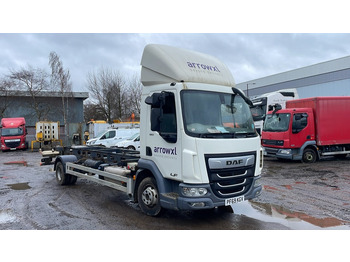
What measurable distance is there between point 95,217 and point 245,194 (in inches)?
125

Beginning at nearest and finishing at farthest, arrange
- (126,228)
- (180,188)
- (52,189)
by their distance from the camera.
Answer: (180,188), (126,228), (52,189)

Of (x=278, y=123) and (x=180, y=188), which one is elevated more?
(x=278, y=123)

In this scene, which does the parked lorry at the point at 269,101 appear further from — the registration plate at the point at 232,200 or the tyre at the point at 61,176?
the registration plate at the point at 232,200

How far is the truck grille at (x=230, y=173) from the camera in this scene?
185 inches

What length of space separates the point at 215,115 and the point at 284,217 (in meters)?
2.69

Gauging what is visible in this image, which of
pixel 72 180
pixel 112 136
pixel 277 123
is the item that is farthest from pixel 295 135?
pixel 112 136

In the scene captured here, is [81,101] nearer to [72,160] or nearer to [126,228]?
[72,160]

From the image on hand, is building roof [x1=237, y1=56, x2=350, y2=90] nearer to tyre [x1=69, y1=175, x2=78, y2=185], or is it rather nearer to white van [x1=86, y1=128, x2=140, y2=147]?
white van [x1=86, y1=128, x2=140, y2=147]

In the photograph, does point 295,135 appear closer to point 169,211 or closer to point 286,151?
point 286,151

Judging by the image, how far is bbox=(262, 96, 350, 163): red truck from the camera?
42.3ft

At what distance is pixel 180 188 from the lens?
475 centimetres

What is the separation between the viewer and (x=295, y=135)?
1288 cm

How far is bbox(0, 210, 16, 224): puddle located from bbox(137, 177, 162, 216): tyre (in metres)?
2.75

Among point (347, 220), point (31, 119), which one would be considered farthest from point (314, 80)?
point (347, 220)
